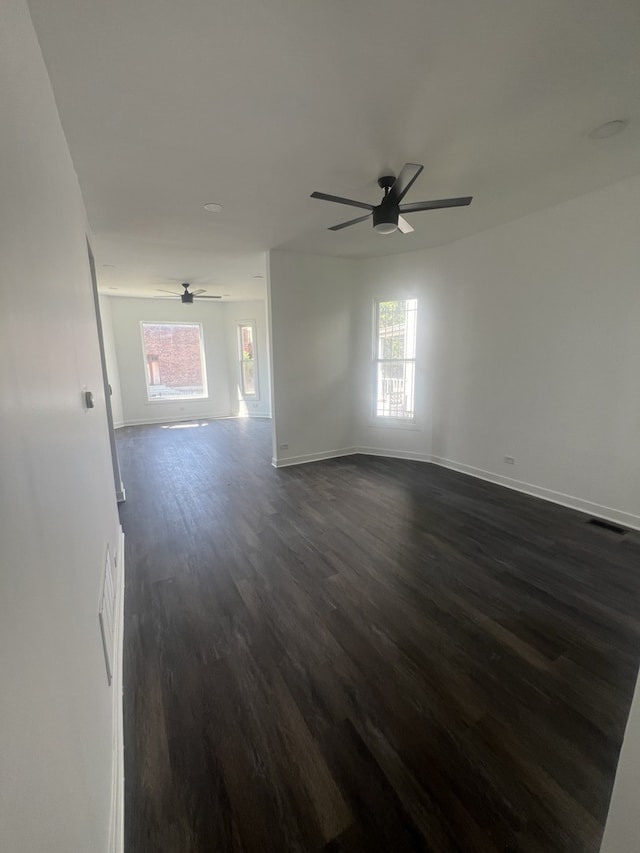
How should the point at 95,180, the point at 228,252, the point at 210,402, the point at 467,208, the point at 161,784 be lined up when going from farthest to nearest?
the point at 210,402, the point at 228,252, the point at 467,208, the point at 95,180, the point at 161,784

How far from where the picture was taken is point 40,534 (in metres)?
0.73

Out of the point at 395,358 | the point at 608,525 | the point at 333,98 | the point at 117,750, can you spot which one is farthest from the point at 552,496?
the point at 117,750

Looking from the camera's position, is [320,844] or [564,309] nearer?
[320,844]

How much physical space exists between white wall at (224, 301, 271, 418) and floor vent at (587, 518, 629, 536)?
20.3ft

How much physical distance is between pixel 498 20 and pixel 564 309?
2540 mm

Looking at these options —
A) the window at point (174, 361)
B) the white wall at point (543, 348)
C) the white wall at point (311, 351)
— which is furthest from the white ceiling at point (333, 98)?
the window at point (174, 361)

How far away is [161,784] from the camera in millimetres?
1239

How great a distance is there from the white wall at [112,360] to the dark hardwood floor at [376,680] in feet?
16.2

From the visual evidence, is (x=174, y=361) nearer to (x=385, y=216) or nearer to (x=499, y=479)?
(x=385, y=216)

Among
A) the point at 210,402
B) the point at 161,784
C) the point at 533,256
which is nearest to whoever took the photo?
the point at 161,784

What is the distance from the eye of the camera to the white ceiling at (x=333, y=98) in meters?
1.43

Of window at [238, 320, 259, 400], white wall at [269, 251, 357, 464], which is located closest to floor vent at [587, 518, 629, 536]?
white wall at [269, 251, 357, 464]

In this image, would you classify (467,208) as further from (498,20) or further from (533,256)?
(498,20)

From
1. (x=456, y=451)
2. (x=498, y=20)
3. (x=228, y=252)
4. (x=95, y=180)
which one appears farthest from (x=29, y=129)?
(x=456, y=451)
